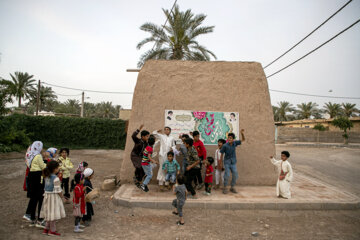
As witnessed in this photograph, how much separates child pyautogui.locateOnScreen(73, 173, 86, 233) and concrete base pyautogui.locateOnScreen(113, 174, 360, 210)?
1251 millimetres

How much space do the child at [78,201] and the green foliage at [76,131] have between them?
14.3 meters

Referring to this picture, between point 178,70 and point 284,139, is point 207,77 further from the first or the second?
point 284,139

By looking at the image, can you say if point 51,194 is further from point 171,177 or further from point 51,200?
point 171,177

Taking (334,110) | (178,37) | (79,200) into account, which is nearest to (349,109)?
(334,110)

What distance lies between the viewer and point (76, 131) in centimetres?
1750

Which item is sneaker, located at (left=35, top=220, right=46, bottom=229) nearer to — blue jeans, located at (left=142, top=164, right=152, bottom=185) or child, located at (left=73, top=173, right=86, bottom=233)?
child, located at (left=73, top=173, right=86, bottom=233)

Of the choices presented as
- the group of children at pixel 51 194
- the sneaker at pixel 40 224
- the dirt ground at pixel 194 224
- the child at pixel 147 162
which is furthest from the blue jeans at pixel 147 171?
the sneaker at pixel 40 224

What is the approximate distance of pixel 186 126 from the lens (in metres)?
6.49

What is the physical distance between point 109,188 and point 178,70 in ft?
13.7

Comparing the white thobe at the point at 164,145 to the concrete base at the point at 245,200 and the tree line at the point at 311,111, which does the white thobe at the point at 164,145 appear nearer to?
the concrete base at the point at 245,200

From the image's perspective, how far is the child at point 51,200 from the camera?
347 cm

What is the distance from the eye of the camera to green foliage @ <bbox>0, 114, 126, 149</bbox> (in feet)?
56.5

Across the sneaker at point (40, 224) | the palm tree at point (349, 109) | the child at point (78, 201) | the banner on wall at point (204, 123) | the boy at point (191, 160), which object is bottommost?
the sneaker at point (40, 224)

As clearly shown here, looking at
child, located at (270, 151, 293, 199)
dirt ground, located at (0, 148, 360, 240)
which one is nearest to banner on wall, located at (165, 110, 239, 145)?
child, located at (270, 151, 293, 199)
